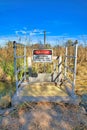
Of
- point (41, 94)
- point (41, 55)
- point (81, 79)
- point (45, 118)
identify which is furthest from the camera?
point (81, 79)

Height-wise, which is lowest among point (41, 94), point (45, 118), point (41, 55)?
point (45, 118)

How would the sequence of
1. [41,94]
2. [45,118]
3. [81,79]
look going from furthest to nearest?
[81,79] → [41,94] → [45,118]

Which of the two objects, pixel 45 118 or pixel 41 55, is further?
pixel 41 55

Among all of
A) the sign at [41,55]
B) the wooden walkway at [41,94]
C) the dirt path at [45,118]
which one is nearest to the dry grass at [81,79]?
the wooden walkway at [41,94]

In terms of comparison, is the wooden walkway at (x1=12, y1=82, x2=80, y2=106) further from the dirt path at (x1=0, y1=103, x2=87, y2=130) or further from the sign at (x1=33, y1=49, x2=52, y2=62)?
the sign at (x1=33, y1=49, x2=52, y2=62)

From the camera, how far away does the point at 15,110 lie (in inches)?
111

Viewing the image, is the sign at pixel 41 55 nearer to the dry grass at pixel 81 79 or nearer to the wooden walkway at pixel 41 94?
the wooden walkway at pixel 41 94

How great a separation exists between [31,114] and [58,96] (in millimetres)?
864

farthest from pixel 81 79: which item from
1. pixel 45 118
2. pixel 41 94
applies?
pixel 45 118

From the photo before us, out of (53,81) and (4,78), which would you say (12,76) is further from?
(53,81)

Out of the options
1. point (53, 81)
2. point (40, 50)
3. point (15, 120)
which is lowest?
point (15, 120)

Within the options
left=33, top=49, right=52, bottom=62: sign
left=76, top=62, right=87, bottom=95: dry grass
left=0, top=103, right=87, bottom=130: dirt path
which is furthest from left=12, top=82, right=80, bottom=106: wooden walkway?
left=76, top=62, right=87, bottom=95: dry grass

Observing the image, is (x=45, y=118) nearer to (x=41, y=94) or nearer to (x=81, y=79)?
(x=41, y=94)

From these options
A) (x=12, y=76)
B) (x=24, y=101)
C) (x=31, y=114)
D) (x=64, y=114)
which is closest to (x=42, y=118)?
(x=31, y=114)
